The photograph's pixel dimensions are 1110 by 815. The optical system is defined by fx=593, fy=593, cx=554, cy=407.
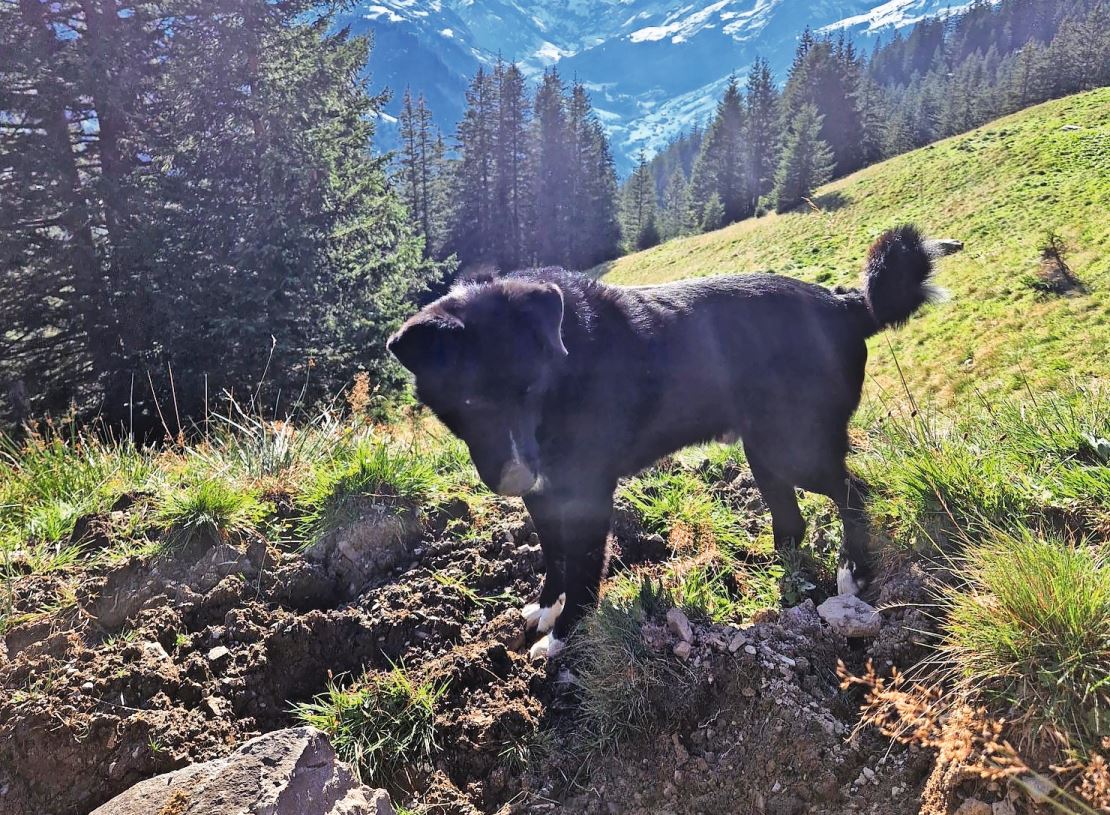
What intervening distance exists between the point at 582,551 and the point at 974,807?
1.93 meters

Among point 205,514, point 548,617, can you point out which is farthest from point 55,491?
point 548,617

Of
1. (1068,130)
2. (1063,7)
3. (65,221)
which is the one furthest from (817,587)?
(1063,7)

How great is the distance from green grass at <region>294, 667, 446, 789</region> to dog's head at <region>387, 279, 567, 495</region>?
994 millimetres

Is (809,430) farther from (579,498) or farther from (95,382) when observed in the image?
(95,382)

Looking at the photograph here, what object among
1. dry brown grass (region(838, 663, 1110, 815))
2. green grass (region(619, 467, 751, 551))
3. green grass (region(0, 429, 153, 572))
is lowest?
green grass (region(619, 467, 751, 551))

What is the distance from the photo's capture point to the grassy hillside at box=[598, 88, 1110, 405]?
973 cm

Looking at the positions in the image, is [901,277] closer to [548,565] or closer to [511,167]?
[548,565]

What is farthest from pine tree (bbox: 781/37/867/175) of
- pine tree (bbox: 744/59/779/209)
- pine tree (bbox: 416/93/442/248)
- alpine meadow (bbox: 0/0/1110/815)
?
alpine meadow (bbox: 0/0/1110/815)

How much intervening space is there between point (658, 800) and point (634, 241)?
5541 centimetres

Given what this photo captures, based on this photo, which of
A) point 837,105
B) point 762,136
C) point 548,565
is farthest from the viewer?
point 762,136

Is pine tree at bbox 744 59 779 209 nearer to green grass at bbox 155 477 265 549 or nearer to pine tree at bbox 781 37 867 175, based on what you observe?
pine tree at bbox 781 37 867 175

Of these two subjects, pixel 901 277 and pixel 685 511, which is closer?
pixel 901 277

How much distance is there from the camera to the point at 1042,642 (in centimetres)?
186

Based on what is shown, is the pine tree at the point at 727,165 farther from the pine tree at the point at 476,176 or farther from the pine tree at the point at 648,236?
the pine tree at the point at 476,176
